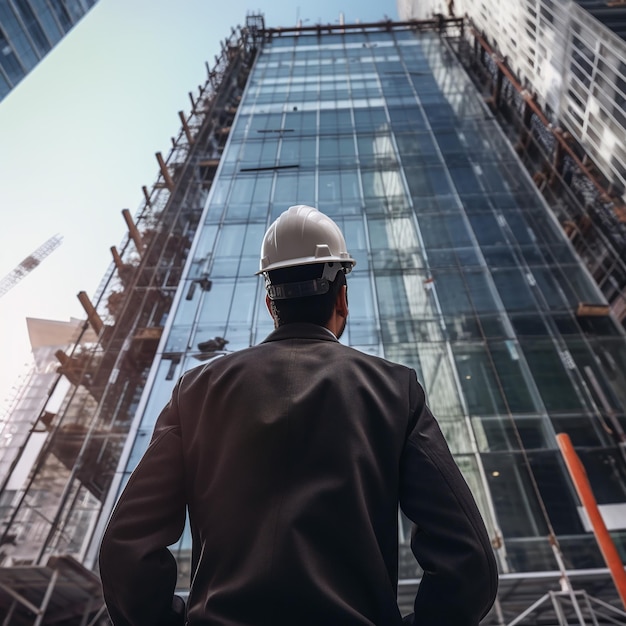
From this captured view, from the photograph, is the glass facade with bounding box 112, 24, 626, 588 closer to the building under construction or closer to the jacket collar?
the building under construction

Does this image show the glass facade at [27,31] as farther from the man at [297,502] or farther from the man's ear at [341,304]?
the man at [297,502]

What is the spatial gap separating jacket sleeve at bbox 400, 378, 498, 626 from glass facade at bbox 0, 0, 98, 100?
31.6 metres

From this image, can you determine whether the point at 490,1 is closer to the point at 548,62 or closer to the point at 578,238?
the point at 548,62

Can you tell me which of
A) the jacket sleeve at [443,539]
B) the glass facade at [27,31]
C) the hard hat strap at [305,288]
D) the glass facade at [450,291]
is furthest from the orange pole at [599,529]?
the glass facade at [27,31]

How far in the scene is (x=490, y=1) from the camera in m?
26.0

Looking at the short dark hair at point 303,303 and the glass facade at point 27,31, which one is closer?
the short dark hair at point 303,303

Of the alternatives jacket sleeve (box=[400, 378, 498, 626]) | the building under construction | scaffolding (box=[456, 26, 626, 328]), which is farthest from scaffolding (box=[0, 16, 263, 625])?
scaffolding (box=[456, 26, 626, 328])

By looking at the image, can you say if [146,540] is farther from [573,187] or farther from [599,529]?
[573,187]

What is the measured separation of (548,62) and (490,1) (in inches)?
418

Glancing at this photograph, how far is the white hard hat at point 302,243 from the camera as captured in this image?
2314mm

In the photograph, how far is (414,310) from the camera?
13.1 metres

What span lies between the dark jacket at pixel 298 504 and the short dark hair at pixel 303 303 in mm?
248

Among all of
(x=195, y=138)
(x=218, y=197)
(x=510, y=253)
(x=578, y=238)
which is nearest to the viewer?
(x=510, y=253)

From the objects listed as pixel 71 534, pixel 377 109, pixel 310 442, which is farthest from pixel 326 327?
pixel 377 109
